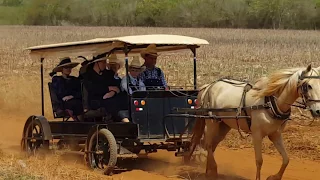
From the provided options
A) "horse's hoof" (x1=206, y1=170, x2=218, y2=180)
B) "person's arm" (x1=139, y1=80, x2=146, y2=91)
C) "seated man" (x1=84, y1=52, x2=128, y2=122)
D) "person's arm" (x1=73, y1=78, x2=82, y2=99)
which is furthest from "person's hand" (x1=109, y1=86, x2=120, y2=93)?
"horse's hoof" (x1=206, y1=170, x2=218, y2=180)

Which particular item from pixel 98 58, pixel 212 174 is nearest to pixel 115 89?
pixel 98 58

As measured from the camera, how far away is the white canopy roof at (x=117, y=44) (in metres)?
9.84

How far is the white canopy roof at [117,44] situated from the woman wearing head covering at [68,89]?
17.1 inches

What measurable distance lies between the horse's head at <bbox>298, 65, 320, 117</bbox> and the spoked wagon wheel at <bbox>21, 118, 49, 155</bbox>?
482 centimetres

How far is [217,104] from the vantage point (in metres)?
9.98

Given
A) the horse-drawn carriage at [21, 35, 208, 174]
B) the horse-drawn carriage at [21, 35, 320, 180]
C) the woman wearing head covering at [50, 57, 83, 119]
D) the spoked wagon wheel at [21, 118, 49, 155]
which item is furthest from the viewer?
the woman wearing head covering at [50, 57, 83, 119]

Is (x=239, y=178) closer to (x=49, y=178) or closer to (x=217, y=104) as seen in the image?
(x=217, y=104)

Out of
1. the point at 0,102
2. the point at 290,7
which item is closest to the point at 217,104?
the point at 0,102

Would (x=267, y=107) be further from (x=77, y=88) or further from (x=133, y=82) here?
(x=77, y=88)

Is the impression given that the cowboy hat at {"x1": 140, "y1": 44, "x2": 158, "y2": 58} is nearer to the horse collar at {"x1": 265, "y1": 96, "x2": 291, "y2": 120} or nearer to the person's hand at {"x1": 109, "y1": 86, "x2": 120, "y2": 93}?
the person's hand at {"x1": 109, "y1": 86, "x2": 120, "y2": 93}

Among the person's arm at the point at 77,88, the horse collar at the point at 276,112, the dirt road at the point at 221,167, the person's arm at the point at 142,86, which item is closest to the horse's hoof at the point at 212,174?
the dirt road at the point at 221,167

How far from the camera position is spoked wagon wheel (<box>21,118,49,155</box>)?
1137 cm

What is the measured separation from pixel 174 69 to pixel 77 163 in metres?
10.6

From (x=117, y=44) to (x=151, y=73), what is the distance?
1.33 metres
